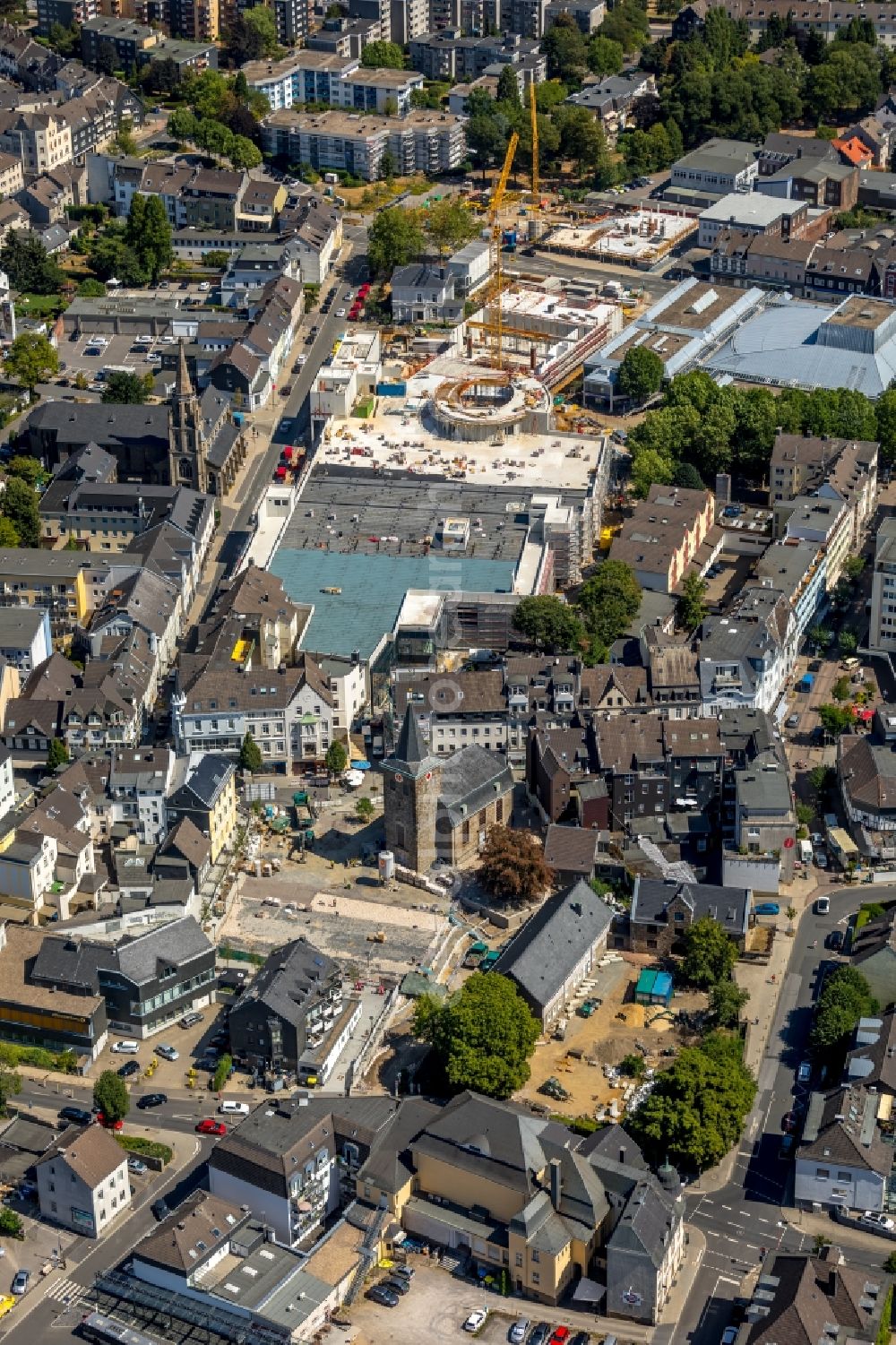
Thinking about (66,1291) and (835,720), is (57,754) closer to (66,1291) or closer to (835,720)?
(66,1291)

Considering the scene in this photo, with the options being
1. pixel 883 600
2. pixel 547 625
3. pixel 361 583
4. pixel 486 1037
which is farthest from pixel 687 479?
pixel 486 1037

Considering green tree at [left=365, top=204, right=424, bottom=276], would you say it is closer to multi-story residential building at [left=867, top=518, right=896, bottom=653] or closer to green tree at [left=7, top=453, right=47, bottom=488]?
green tree at [left=7, top=453, right=47, bottom=488]

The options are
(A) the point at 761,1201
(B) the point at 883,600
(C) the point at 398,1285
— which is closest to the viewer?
(C) the point at 398,1285

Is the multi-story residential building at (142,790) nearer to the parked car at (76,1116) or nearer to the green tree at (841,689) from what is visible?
the parked car at (76,1116)

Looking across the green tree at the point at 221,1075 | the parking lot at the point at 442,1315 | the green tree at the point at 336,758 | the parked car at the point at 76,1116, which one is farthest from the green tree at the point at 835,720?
the parked car at the point at 76,1116

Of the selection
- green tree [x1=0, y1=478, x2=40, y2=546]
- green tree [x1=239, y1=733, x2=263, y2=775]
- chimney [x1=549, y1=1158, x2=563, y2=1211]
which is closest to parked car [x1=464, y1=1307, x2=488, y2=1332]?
chimney [x1=549, y1=1158, x2=563, y2=1211]
